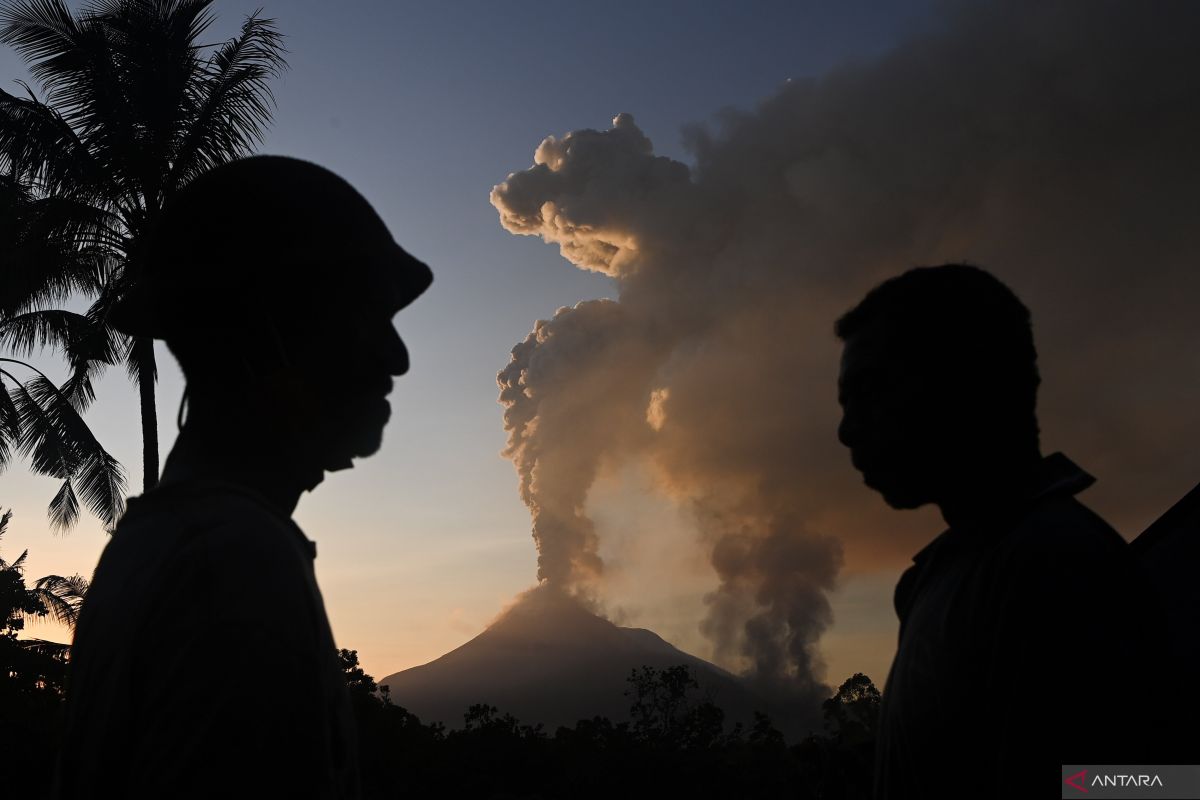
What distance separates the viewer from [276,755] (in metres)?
1.08

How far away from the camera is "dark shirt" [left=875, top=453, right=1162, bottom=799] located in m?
1.53

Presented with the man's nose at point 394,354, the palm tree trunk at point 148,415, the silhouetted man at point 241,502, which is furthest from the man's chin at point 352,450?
the palm tree trunk at point 148,415

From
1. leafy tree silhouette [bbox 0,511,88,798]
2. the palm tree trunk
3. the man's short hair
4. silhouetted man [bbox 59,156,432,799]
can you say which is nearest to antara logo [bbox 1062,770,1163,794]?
the man's short hair

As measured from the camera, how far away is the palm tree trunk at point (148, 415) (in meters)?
12.1

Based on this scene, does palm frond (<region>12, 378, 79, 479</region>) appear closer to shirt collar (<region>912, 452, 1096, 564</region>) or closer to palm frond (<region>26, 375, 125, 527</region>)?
palm frond (<region>26, 375, 125, 527</region>)

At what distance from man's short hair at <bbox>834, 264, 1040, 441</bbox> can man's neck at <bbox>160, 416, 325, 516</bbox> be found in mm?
1486

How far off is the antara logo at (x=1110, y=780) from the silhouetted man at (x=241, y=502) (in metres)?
1.29

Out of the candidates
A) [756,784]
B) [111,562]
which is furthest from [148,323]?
[756,784]

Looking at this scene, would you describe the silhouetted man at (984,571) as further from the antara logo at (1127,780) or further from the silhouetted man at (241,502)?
the silhouetted man at (241,502)

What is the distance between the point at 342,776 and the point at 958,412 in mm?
1559

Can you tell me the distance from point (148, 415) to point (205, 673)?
12.9 m

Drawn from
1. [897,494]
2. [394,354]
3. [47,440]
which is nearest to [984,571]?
[897,494]

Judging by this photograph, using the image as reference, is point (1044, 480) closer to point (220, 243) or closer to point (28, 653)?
point (220, 243)

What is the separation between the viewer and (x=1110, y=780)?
1557 millimetres
